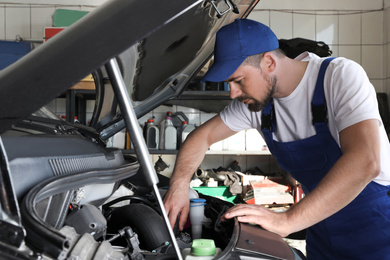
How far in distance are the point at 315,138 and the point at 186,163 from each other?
0.46m

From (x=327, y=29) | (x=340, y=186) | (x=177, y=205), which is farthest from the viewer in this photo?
(x=327, y=29)

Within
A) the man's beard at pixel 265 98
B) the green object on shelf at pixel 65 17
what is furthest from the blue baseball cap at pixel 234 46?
the green object on shelf at pixel 65 17

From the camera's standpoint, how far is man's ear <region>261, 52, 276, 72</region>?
4.39ft

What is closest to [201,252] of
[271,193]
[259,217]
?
[259,217]

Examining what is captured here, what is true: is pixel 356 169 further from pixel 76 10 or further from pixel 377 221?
pixel 76 10

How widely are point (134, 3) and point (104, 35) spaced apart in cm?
7

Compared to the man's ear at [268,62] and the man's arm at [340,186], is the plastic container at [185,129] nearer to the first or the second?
the man's ear at [268,62]

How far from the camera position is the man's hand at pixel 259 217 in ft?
3.00

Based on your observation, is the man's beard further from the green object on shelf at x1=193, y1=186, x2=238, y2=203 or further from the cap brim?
the green object on shelf at x1=193, y1=186, x2=238, y2=203

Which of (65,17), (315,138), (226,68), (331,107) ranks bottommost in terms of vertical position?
(315,138)

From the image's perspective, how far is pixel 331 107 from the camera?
1301 millimetres

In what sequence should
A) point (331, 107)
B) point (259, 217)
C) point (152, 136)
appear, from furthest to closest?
point (152, 136) → point (331, 107) → point (259, 217)

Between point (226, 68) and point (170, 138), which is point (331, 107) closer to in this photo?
point (226, 68)

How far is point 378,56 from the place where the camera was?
156 inches
